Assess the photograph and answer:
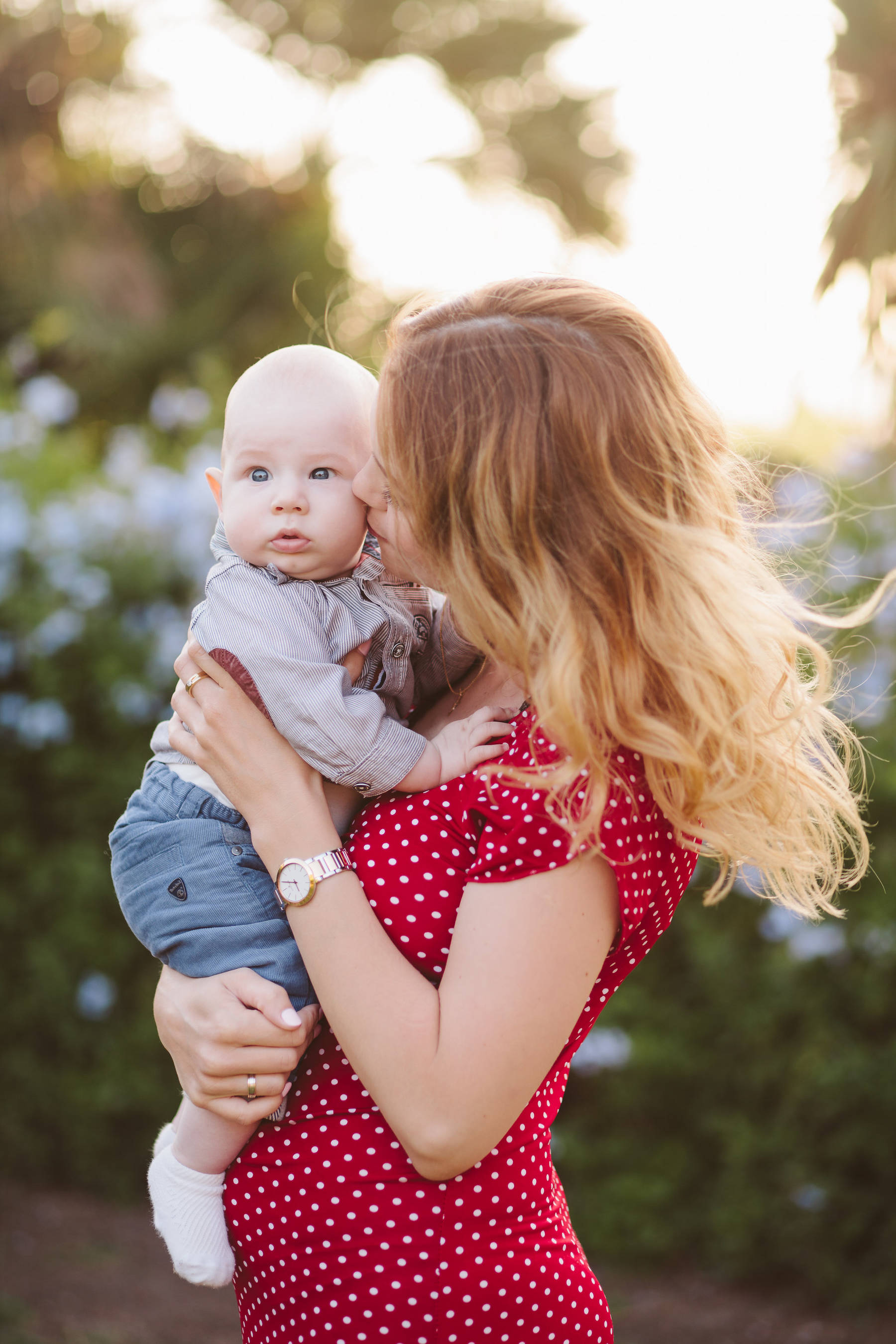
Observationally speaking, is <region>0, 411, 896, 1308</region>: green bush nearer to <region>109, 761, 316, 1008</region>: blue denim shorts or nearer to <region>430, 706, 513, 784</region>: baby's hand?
<region>430, 706, 513, 784</region>: baby's hand

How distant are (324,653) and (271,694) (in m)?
0.09

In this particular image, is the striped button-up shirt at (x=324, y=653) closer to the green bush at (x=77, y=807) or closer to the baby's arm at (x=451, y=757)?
the baby's arm at (x=451, y=757)

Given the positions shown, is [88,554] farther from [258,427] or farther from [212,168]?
[212,168]

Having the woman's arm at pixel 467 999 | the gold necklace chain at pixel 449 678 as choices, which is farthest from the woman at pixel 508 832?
the gold necklace chain at pixel 449 678

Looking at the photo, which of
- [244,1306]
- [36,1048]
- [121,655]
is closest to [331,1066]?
[244,1306]

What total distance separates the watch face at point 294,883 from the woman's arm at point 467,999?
18 mm

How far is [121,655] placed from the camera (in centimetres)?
376

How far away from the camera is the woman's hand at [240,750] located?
144 centimetres

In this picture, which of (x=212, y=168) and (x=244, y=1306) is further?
(x=212, y=168)

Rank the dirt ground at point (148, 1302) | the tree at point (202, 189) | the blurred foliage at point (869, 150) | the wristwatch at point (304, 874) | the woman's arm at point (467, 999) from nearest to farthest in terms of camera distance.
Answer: the woman's arm at point (467, 999), the wristwatch at point (304, 874), the blurred foliage at point (869, 150), the dirt ground at point (148, 1302), the tree at point (202, 189)

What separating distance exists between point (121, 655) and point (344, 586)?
7.74 ft

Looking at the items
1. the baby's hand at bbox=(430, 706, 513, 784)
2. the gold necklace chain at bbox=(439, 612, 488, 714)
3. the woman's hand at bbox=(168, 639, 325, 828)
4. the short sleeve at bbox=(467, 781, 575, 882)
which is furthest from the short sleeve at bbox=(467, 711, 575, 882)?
the gold necklace chain at bbox=(439, 612, 488, 714)

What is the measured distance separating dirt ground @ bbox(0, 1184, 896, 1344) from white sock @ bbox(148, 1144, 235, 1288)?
2.18m

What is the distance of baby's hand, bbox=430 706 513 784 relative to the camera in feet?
4.78
